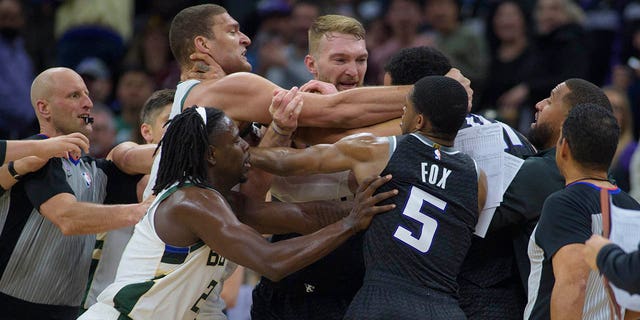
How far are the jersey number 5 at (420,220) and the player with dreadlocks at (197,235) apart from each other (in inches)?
4.6

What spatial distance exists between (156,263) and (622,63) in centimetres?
751

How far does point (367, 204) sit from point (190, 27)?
74.8 inches

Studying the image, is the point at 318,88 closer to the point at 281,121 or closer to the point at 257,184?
the point at 281,121

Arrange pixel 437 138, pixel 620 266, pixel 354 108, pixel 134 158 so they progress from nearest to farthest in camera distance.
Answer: pixel 620 266 < pixel 437 138 < pixel 354 108 < pixel 134 158

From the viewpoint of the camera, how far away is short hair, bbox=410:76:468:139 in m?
5.68

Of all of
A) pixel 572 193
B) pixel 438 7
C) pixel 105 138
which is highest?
pixel 572 193

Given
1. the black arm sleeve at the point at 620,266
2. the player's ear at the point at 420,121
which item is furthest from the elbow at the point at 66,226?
the black arm sleeve at the point at 620,266

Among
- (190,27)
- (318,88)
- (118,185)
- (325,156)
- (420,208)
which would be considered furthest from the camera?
(118,185)

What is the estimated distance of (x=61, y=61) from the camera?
1366 cm

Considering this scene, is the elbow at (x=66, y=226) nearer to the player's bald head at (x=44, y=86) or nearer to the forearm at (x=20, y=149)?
the forearm at (x=20, y=149)

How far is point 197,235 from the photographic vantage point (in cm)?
567

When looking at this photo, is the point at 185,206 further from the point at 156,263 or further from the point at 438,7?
the point at 438,7

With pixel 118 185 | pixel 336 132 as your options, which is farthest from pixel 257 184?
pixel 118 185

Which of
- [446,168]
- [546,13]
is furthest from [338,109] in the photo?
[546,13]
